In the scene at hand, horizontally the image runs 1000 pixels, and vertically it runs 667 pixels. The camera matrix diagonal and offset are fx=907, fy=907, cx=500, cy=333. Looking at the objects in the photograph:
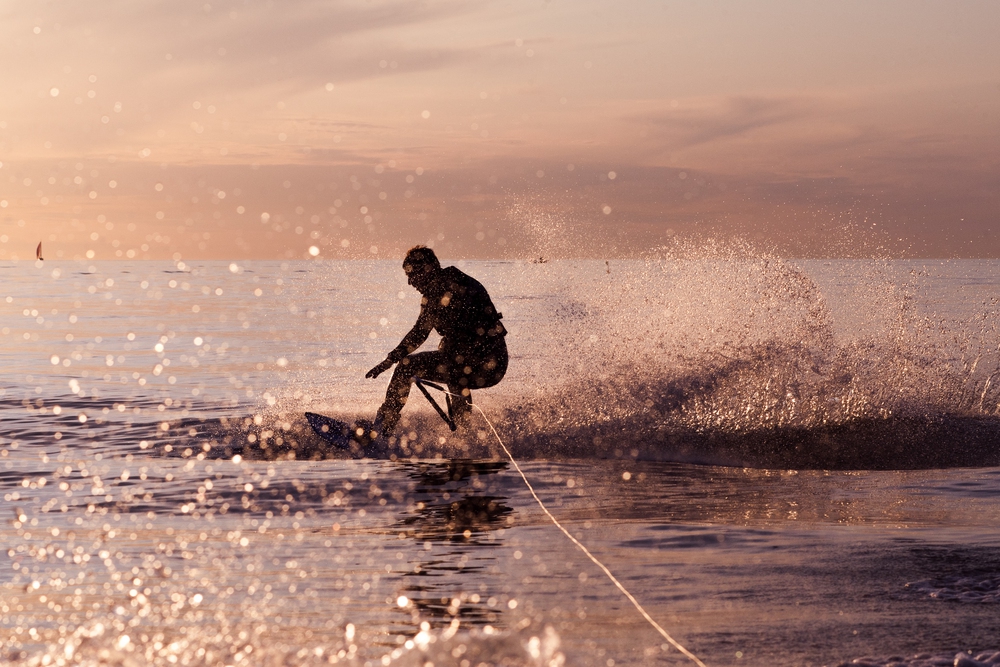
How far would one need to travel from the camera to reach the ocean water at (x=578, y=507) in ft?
15.1

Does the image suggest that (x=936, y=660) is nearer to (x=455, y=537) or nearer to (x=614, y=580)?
(x=614, y=580)

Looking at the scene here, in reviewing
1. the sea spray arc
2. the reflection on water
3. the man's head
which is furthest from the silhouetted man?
the sea spray arc

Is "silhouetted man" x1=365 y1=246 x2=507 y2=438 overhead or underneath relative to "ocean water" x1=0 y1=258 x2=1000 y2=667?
overhead

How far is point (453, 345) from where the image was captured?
10.8 m

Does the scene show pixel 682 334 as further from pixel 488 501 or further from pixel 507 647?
pixel 507 647

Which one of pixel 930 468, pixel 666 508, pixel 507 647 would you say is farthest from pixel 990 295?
pixel 507 647

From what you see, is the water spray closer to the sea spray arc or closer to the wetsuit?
the sea spray arc

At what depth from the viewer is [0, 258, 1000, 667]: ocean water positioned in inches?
181

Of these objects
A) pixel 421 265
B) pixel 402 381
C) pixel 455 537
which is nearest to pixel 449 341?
pixel 402 381

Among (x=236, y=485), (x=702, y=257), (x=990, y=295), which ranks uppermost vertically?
(x=702, y=257)

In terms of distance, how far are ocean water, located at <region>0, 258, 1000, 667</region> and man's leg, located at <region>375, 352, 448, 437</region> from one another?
39 cm

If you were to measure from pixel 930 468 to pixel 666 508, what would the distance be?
146 inches

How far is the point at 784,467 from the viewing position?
973 centimetres

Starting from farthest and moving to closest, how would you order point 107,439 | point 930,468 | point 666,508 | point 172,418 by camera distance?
point 172,418, point 107,439, point 930,468, point 666,508
